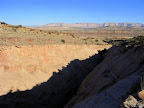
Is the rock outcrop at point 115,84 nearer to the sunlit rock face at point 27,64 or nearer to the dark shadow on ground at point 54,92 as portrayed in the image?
the dark shadow on ground at point 54,92

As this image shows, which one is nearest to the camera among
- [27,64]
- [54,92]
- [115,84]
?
[115,84]

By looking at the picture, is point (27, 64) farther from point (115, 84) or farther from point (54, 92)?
point (115, 84)

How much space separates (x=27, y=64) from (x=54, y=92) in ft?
14.1

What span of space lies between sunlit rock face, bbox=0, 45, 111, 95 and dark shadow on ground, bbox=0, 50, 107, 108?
593 millimetres

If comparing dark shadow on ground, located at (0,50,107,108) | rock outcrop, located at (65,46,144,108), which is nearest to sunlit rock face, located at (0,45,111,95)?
dark shadow on ground, located at (0,50,107,108)

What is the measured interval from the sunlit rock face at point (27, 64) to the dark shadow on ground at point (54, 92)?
23.3 inches

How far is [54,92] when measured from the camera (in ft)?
55.9

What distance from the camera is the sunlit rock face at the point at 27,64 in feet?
48.5

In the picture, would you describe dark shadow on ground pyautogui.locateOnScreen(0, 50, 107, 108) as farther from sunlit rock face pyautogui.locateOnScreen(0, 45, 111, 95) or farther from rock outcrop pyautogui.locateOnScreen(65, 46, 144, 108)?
rock outcrop pyautogui.locateOnScreen(65, 46, 144, 108)

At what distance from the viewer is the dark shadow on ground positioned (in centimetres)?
1380

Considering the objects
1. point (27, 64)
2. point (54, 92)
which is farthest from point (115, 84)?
point (27, 64)

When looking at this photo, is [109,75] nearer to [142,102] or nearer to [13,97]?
[142,102]

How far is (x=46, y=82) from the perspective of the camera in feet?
57.3

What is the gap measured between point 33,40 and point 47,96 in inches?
385
